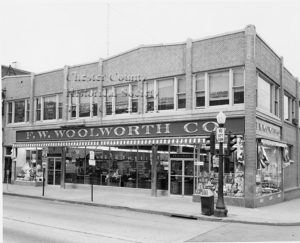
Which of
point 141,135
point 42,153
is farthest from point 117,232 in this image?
point 42,153

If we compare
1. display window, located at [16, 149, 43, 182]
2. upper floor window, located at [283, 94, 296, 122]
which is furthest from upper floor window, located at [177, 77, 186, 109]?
display window, located at [16, 149, 43, 182]

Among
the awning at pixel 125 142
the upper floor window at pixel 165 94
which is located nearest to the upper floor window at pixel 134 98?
the upper floor window at pixel 165 94

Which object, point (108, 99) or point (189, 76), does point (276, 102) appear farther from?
point (108, 99)

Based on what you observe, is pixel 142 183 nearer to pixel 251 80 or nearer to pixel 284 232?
pixel 251 80

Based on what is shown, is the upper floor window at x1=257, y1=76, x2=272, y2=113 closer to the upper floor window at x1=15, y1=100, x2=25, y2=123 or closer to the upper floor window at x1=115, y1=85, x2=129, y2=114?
the upper floor window at x1=115, y1=85, x2=129, y2=114

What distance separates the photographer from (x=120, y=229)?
38.3 ft

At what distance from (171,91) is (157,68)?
1.57m

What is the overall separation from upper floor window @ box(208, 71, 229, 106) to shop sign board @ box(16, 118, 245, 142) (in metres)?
1.12

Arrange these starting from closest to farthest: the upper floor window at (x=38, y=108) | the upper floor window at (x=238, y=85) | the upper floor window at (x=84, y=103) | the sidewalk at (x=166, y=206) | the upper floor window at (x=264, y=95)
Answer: the sidewalk at (x=166, y=206) < the upper floor window at (x=238, y=85) < the upper floor window at (x=264, y=95) < the upper floor window at (x=84, y=103) < the upper floor window at (x=38, y=108)

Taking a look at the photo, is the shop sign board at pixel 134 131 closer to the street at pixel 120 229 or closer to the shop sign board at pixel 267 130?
the shop sign board at pixel 267 130

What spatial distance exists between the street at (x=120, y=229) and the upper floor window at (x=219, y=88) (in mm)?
7177

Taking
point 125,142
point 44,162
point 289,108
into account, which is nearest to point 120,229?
point 125,142

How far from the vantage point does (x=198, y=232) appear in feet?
38.8

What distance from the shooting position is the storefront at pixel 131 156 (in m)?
19.9
